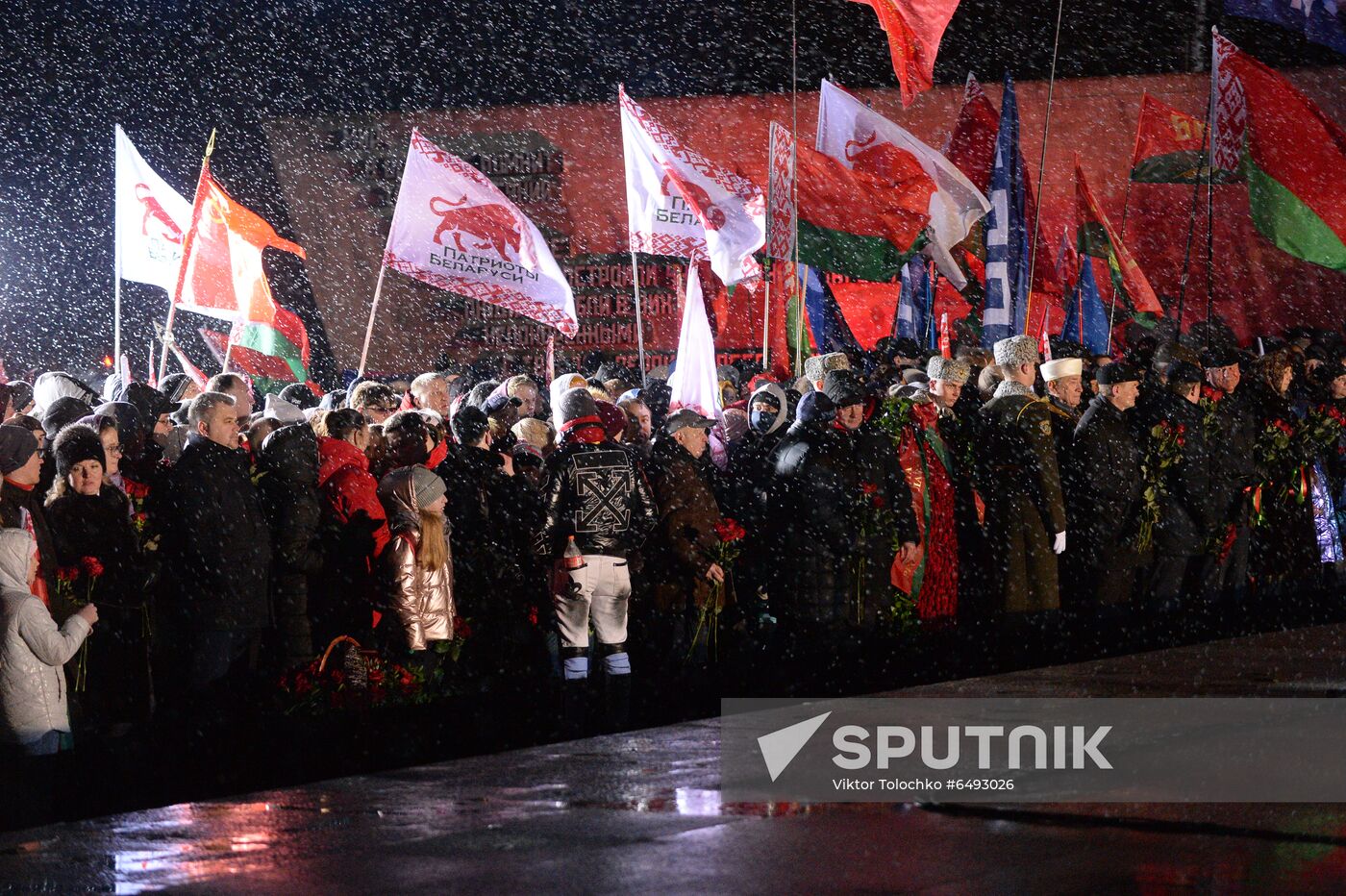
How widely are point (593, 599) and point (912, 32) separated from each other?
696 centimetres

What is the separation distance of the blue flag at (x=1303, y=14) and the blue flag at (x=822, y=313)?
563 cm

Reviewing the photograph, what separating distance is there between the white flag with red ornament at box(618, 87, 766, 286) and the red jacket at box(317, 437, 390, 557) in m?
6.05

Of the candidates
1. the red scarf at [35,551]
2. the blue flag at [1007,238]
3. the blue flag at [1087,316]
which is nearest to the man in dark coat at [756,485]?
the red scarf at [35,551]

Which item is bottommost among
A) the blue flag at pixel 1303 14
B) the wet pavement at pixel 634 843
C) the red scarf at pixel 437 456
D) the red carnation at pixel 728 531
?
the wet pavement at pixel 634 843

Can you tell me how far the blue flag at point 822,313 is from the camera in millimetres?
17047

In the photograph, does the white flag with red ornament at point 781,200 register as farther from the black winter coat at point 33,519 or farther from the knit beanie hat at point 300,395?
the black winter coat at point 33,519

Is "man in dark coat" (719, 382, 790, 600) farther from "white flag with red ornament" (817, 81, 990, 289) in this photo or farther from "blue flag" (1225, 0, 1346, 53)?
"blue flag" (1225, 0, 1346, 53)

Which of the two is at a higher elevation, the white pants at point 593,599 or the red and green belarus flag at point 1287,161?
the red and green belarus flag at point 1287,161

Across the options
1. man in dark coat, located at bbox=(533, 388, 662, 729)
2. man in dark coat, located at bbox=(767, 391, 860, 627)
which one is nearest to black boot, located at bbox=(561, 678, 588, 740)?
man in dark coat, located at bbox=(533, 388, 662, 729)

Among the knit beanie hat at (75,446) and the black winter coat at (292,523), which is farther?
the black winter coat at (292,523)

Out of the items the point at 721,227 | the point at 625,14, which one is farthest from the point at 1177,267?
the point at 721,227

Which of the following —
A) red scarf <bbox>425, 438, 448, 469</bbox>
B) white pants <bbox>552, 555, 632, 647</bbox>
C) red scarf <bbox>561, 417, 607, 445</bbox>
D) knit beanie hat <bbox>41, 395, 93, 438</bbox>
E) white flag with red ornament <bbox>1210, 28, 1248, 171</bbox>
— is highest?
white flag with red ornament <bbox>1210, 28, 1248, 171</bbox>

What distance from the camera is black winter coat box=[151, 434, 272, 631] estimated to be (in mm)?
8477

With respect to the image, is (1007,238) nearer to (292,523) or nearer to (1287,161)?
(1287,161)
